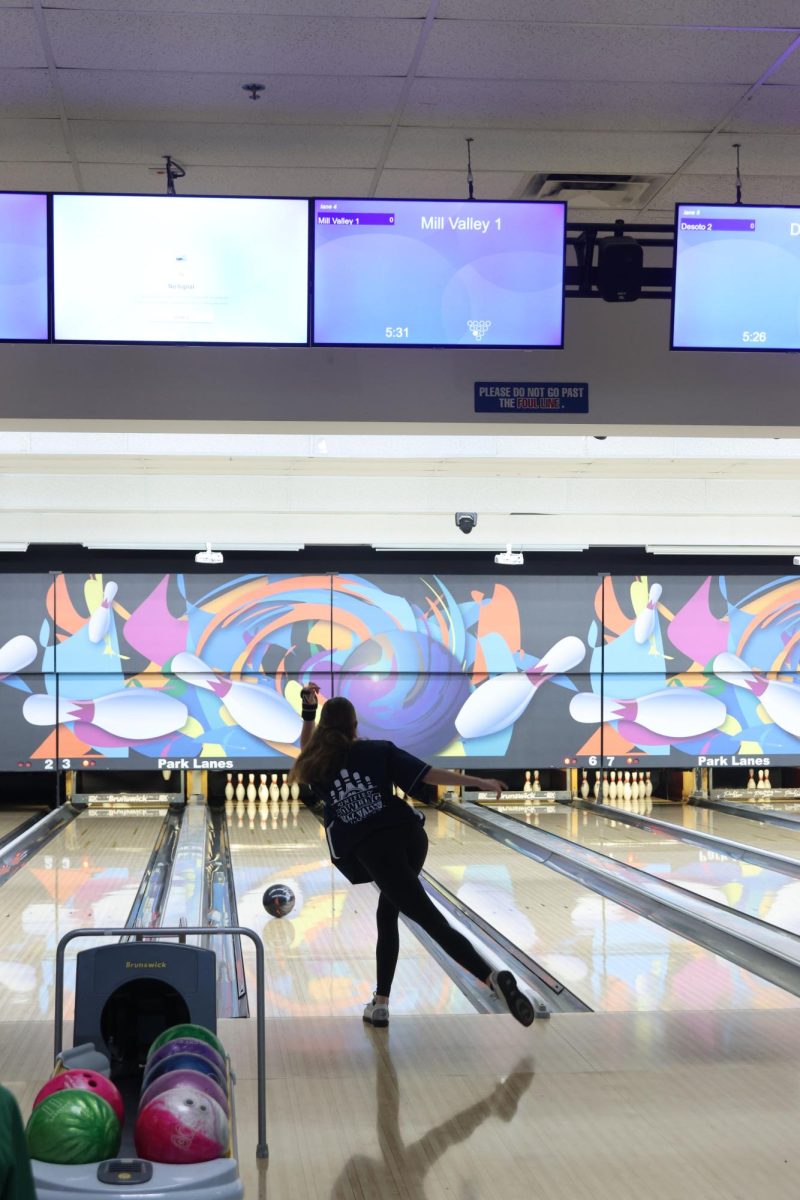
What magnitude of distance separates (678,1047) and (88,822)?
6.94m

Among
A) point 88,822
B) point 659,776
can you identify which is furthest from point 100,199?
point 659,776

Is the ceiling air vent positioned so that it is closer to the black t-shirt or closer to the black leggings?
the black t-shirt

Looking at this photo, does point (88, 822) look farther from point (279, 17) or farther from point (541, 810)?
point (279, 17)

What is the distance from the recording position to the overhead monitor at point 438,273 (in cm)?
412

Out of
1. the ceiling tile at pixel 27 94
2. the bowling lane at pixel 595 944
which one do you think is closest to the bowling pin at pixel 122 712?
the bowling lane at pixel 595 944

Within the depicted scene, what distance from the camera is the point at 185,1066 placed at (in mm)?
2529

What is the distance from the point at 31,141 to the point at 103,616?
659 cm

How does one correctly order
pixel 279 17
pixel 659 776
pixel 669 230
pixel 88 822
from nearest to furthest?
pixel 279 17
pixel 669 230
pixel 88 822
pixel 659 776

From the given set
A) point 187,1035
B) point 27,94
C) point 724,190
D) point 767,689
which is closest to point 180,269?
point 27,94

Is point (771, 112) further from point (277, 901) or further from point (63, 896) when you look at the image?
point (63, 896)

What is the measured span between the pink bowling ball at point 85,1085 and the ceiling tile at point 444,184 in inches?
125

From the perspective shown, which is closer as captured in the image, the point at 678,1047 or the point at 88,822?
the point at 678,1047

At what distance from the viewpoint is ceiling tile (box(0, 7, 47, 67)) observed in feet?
10.8

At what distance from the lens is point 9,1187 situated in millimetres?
1291
